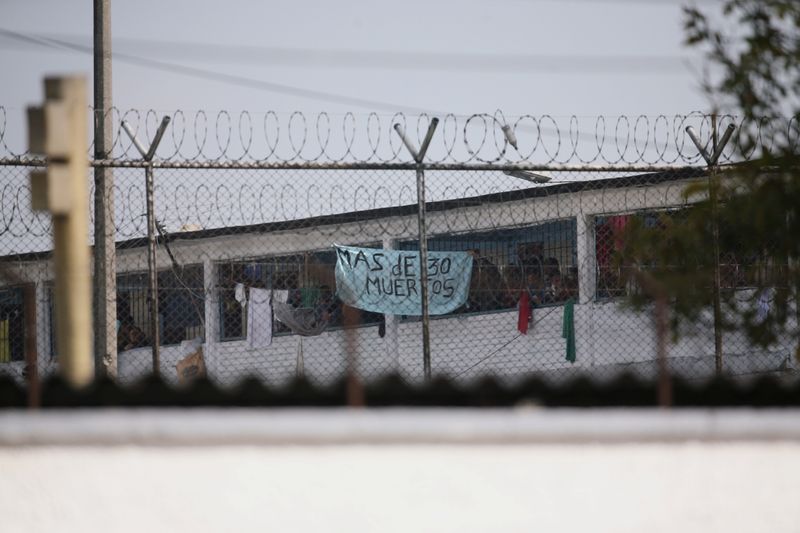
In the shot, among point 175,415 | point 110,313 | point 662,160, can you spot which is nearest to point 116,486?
point 175,415

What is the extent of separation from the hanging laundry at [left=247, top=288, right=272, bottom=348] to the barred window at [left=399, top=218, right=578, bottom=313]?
2.20m

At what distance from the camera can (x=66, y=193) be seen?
5.06 metres

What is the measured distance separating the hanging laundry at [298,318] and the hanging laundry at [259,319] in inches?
5.1

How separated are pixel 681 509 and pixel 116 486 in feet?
6.57

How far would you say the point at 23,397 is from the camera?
465 cm

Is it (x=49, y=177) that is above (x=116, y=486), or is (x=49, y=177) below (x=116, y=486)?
above

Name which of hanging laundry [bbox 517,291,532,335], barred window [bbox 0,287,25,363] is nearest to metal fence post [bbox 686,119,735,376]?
hanging laundry [bbox 517,291,532,335]

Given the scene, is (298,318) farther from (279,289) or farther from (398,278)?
(398,278)


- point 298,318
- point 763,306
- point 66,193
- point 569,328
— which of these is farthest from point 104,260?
point 569,328

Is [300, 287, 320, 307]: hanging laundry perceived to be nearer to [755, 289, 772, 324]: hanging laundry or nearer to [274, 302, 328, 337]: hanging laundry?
[274, 302, 328, 337]: hanging laundry

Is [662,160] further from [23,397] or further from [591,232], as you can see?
[23,397]

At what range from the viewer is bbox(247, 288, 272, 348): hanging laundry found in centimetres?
1253

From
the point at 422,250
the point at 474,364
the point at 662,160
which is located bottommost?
the point at 474,364

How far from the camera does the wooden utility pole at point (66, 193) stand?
199 inches
